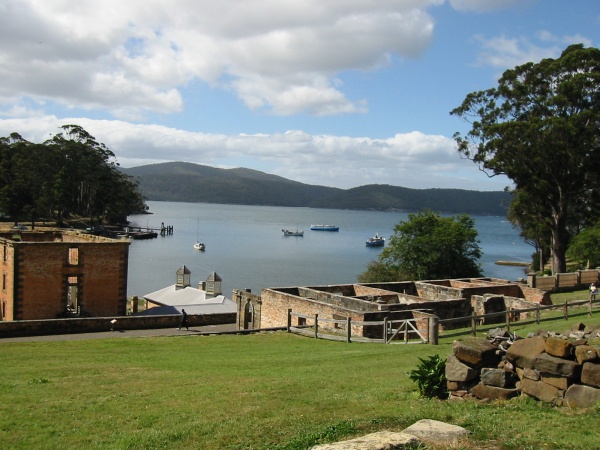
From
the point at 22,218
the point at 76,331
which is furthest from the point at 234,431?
the point at 22,218

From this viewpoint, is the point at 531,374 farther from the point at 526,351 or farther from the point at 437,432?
the point at 437,432

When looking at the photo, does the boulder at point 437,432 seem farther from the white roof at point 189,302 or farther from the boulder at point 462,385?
the white roof at point 189,302

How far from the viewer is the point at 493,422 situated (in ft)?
28.9

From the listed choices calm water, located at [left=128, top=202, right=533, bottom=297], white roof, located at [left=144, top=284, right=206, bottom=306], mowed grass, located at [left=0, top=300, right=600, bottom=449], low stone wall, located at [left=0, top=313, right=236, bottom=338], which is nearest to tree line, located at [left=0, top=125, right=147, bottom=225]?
calm water, located at [left=128, top=202, right=533, bottom=297]

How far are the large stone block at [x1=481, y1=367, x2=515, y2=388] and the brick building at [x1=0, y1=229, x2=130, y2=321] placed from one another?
29997 mm

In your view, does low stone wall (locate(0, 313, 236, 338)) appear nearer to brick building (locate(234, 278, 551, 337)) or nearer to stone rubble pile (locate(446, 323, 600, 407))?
brick building (locate(234, 278, 551, 337))

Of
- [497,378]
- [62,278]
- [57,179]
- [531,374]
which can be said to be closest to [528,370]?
[531,374]

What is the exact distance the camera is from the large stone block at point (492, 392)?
33.5ft

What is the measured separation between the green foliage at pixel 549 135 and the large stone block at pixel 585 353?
3410cm

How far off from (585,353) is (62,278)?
32.0 m

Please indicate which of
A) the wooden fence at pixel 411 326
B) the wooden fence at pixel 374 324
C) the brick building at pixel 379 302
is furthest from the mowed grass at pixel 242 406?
the brick building at pixel 379 302

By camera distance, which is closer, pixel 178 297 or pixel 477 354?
pixel 477 354

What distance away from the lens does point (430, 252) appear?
52250 millimetres

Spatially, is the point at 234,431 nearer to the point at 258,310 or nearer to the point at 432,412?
the point at 432,412
